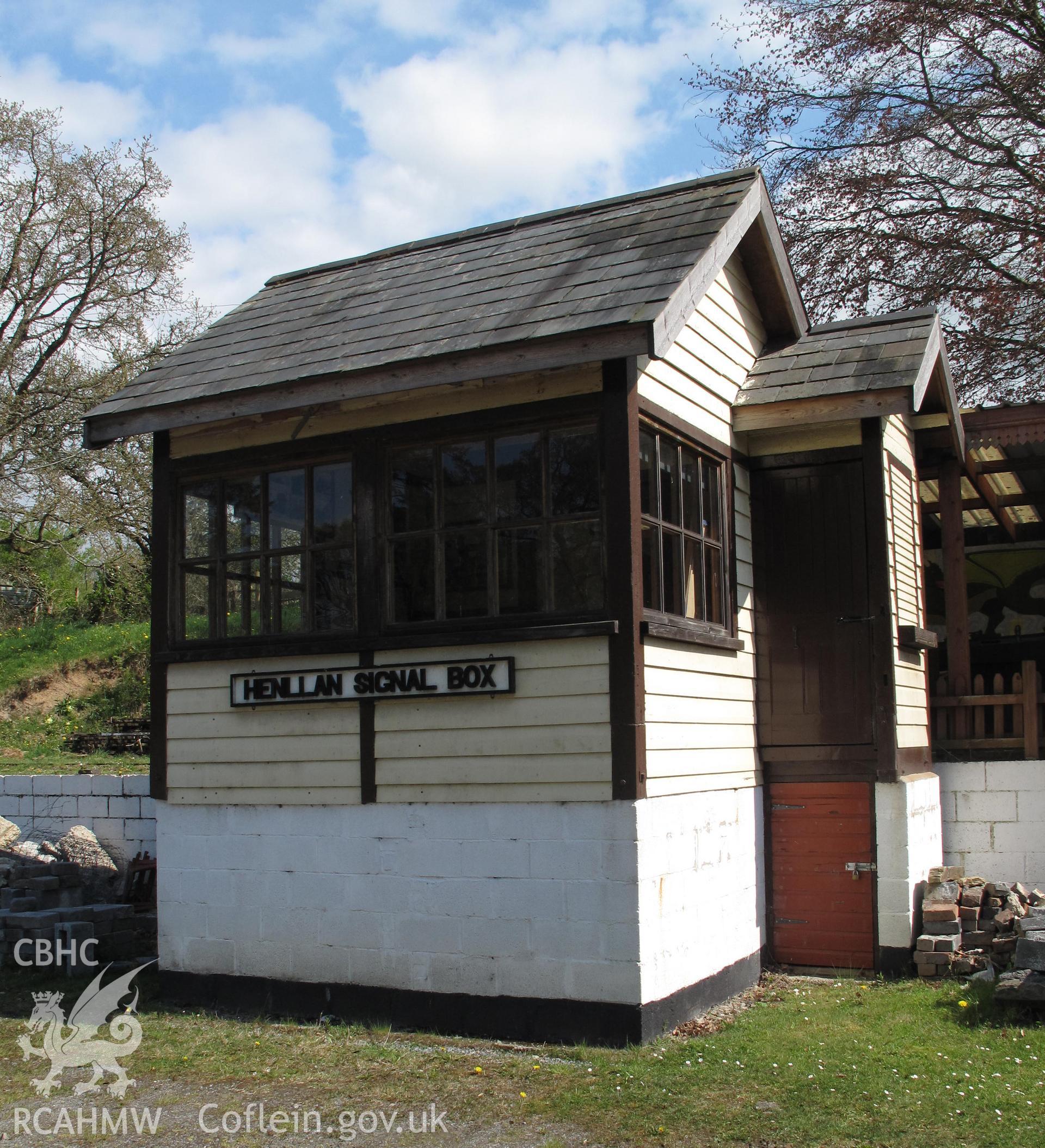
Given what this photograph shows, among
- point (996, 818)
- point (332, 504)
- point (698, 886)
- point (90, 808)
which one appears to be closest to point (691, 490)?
point (332, 504)

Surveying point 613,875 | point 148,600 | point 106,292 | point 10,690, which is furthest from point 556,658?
point 148,600

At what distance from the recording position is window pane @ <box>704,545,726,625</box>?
8148 millimetres

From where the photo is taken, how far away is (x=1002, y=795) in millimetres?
9625

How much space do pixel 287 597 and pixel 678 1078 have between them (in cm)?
398

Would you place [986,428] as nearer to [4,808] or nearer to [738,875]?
[738,875]

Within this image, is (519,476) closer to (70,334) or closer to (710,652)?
(710,652)

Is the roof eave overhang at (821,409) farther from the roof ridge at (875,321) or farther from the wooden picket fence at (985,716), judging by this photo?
the wooden picket fence at (985,716)

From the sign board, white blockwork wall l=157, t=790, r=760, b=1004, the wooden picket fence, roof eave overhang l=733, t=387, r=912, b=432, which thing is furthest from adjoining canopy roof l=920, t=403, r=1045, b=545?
the sign board

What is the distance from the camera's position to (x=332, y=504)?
320 inches

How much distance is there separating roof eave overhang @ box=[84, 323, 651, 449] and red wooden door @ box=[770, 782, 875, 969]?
3815mm

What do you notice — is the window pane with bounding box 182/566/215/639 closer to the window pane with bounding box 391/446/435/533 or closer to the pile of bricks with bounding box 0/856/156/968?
the window pane with bounding box 391/446/435/533

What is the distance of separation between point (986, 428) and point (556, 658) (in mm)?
5399

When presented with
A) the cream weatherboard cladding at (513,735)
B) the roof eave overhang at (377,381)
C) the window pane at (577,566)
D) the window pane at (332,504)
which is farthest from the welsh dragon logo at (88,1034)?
the roof eave overhang at (377,381)

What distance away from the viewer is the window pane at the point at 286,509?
27.1 feet
